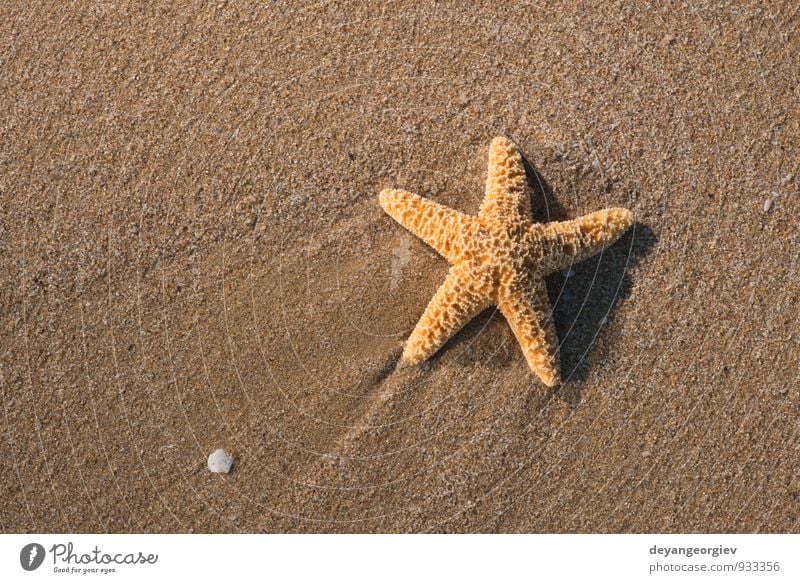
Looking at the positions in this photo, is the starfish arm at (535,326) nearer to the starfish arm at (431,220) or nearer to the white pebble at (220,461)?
the starfish arm at (431,220)

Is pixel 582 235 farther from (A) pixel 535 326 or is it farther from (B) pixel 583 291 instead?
(A) pixel 535 326

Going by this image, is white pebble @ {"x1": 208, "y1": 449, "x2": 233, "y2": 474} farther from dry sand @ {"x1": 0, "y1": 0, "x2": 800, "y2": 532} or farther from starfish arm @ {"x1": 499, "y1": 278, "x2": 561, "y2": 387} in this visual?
starfish arm @ {"x1": 499, "y1": 278, "x2": 561, "y2": 387}

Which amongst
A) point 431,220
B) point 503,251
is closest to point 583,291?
point 503,251

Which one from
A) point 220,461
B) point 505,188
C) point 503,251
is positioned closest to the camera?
point 503,251

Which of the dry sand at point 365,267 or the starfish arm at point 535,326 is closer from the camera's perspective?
the starfish arm at point 535,326

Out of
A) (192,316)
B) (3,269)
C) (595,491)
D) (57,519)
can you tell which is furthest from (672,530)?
(3,269)

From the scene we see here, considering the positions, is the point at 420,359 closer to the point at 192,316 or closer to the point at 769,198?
the point at 192,316
